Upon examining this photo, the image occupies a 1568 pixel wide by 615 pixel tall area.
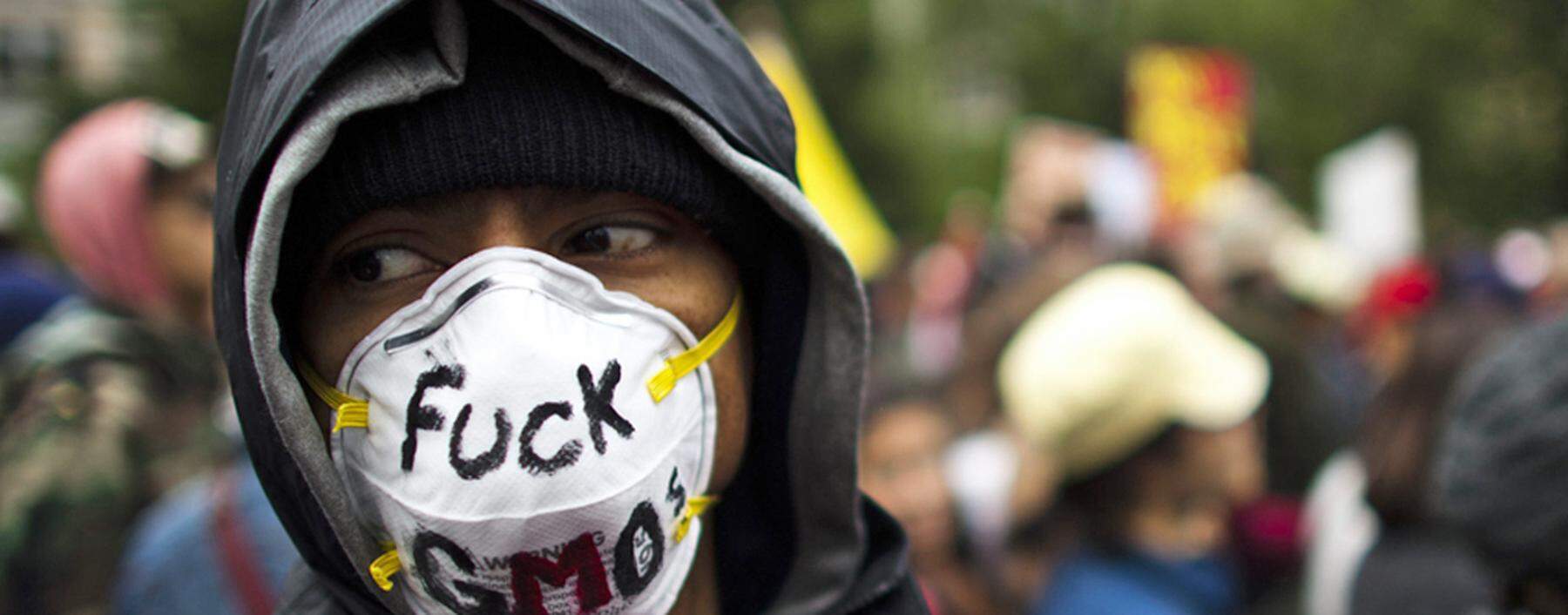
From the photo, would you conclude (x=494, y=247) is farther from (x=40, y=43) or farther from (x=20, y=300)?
(x=40, y=43)

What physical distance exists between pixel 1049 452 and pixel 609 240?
2050 millimetres

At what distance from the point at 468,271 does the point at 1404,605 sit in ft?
8.47

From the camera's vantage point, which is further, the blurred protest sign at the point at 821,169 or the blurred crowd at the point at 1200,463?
the blurred protest sign at the point at 821,169

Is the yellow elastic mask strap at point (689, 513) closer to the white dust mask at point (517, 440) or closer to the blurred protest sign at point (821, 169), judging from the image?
the white dust mask at point (517, 440)

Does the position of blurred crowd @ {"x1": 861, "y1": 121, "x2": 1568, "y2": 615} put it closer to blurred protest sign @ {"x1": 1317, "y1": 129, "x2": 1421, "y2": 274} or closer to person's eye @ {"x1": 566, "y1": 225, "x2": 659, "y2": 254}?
person's eye @ {"x1": 566, "y1": 225, "x2": 659, "y2": 254}

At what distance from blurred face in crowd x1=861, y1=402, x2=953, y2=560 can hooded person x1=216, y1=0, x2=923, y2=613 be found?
2.46 m

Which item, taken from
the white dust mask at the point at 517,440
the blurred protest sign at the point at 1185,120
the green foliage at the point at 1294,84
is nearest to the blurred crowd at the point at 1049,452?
the white dust mask at the point at 517,440

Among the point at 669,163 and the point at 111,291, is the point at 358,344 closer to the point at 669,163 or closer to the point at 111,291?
the point at 669,163

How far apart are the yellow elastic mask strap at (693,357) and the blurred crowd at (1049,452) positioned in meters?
1.34

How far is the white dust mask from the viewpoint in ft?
5.79


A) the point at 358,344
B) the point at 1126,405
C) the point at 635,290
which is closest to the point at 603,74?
the point at 635,290

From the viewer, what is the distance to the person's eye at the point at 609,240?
195 centimetres

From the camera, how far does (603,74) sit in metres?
1.87

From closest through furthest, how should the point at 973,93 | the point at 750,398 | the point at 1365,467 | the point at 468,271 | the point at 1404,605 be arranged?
the point at 468,271 → the point at 750,398 → the point at 1404,605 → the point at 1365,467 → the point at 973,93
